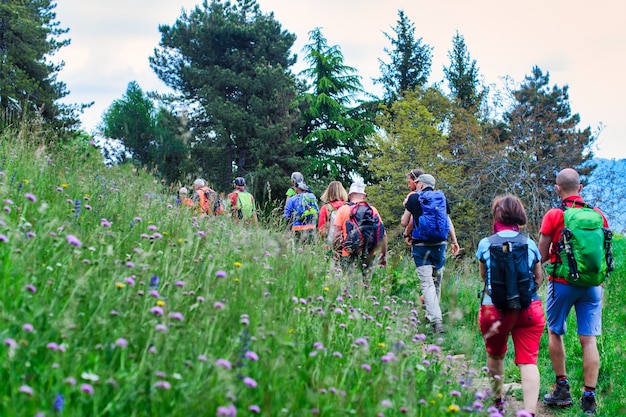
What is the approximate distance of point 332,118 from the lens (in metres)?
41.5

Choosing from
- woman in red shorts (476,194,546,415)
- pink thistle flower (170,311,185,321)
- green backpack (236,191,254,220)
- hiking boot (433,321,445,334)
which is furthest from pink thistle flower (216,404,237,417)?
green backpack (236,191,254,220)

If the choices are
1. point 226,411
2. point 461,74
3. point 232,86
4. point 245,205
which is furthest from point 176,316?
point 461,74

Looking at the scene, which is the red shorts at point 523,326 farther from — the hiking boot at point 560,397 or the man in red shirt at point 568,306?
the hiking boot at point 560,397

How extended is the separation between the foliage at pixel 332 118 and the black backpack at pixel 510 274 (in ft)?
118

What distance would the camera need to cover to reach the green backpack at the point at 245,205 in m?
9.53

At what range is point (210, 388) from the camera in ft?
7.36

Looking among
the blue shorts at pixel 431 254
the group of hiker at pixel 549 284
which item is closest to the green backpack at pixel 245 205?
the group of hiker at pixel 549 284

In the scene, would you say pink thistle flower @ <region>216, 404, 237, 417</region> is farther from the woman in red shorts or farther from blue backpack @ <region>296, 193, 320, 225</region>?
blue backpack @ <region>296, 193, 320, 225</region>

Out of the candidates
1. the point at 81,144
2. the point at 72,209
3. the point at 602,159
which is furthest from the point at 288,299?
the point at 602,159

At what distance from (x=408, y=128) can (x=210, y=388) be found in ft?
105

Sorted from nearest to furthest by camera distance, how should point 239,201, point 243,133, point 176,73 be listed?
point 239,201 → point 243,133 → point 176,73

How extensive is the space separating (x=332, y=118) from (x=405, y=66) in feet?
24.3

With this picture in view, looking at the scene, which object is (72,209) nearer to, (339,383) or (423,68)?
(339,383)

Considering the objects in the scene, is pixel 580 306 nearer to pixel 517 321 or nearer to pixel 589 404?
pixel 589 404
